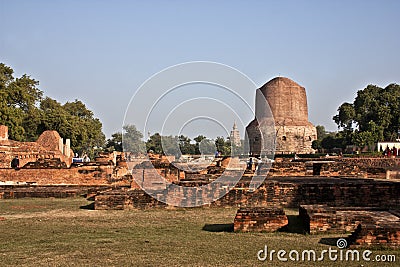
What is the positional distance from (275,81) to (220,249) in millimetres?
40119

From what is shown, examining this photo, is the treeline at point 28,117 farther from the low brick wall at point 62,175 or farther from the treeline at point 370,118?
Answer: the treeline at point 370,118

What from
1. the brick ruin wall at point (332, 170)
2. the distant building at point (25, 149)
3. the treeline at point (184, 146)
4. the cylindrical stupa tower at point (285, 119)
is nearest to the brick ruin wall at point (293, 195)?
Answer: the brick ruin wall at point (332, 170)

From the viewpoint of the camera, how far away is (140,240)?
5.97 metres

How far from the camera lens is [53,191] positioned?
1138 cm

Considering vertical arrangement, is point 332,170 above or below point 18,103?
below

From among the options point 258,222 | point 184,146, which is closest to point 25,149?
point 184,146

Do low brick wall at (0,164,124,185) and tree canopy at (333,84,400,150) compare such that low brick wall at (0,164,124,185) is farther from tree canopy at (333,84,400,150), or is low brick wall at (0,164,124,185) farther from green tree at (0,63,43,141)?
tree canopy at (333,84,400,150)

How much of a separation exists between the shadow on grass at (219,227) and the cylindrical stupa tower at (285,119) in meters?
36.2

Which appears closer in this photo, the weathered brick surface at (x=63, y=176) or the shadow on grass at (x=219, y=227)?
the shadow on grass at (x=219, y=227)

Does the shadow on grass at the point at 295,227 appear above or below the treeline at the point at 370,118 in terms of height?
below

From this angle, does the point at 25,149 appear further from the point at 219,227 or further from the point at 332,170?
the point at 219,227

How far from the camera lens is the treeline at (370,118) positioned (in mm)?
42656

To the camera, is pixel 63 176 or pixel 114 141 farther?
pixel 114 141

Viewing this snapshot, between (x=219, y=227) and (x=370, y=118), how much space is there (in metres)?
41.9
